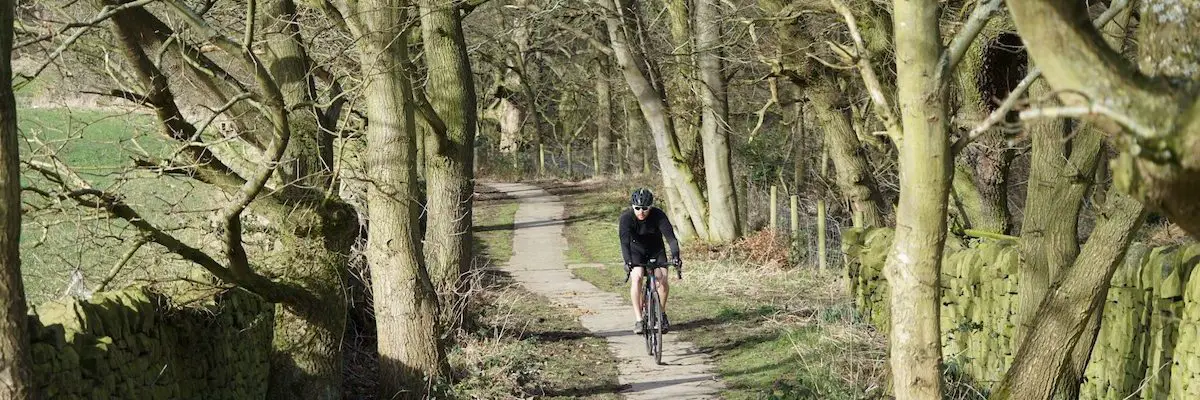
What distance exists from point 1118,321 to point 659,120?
14816 millimetres

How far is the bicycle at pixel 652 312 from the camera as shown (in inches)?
501

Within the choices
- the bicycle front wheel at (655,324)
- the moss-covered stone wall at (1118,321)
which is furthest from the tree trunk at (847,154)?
the bicycle front wheel at (655,324)

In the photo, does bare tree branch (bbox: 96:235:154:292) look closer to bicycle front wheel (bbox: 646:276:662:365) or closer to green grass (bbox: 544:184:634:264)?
bicycle front wheel (bbox: 646:276:662:365)

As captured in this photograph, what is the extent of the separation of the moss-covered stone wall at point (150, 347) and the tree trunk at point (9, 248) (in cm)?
31

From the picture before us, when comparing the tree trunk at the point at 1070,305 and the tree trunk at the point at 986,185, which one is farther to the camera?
the tree trunk at the point at 986,185

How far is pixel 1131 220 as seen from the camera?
309 inches

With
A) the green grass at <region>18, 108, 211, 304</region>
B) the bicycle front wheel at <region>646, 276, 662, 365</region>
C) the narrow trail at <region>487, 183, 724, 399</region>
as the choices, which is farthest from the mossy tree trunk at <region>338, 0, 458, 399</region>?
the bicycle front wheel at <region>646, 276, 662, 365</region>

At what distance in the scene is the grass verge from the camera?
11547 mm

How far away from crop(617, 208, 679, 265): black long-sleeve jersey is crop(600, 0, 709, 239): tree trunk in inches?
361

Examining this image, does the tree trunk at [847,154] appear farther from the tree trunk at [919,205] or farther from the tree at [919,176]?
the tree trunk at [919,205]

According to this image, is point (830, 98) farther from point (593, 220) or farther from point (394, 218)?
point (593, 220)

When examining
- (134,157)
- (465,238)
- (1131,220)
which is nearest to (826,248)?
(465,238)

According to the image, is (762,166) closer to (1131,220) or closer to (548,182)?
(548,182)

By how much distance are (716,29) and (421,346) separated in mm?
11609
